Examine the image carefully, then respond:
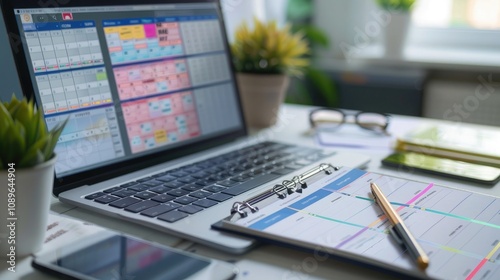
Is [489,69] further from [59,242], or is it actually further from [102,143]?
[59,242]

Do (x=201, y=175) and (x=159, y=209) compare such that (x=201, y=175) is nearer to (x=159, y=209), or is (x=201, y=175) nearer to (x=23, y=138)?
(x=159, y=209)

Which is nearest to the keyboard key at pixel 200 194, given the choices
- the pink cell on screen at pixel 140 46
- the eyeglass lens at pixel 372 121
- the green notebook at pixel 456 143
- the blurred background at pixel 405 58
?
the pink cell on screen at pixel 140 46

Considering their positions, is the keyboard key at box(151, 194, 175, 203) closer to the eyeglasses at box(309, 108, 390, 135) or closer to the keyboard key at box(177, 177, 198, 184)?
the keyboard key at box(177, 177, 198, 184)

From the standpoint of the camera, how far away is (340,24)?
7.43 feet

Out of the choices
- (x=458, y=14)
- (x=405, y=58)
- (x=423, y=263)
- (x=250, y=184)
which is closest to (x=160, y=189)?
(x=250, y=184)

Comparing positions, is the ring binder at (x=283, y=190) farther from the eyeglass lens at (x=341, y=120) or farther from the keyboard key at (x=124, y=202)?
the eyeglass lens at (x=341, y=120)

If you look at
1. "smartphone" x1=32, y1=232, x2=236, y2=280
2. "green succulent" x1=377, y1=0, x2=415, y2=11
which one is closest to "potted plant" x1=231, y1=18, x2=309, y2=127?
"smartphone" x1=32, y1=232, x2=236, y2=280

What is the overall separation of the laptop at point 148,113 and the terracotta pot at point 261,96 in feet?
0.31

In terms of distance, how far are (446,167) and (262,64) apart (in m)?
0.47

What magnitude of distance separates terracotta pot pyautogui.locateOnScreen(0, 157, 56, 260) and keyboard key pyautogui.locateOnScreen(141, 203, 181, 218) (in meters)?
0.12

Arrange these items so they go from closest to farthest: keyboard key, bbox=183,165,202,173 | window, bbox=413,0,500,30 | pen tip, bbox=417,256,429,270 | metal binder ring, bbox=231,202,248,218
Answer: pen tip, bbox=417,256,429,270 < metal binder ring, bbox=231,202,248,218 < keyboard key, bbox=183,165,202,173 < window, bbox=413,0,500,30

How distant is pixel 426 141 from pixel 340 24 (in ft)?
4.22

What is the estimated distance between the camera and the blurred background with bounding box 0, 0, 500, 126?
196 centimetres

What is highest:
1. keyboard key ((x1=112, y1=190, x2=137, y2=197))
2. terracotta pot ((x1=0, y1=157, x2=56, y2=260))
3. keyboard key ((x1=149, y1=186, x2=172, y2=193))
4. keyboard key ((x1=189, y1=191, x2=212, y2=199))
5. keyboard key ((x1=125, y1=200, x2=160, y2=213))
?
terracotta pot ((x1=0, y1=157, x2=56, y2=260))
